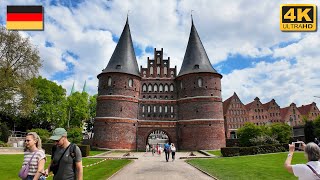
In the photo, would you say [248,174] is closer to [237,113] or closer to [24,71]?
[24,71]

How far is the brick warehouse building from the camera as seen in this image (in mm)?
39156

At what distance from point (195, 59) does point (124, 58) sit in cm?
1120

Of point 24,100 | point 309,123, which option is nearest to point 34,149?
point 24,100

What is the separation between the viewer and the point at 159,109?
141ft

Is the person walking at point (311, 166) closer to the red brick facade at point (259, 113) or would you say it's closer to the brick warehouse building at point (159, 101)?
the brick warehouse building at point (159, 101)

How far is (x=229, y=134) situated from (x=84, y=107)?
131 ft

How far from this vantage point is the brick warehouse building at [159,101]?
3916 cm

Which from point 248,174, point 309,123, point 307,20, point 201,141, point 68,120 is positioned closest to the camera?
point 307,20

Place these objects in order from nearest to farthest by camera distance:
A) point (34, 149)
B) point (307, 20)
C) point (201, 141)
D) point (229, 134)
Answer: point (34, 149)
point (307, 20)
point (201, 141)
point (229, 134)

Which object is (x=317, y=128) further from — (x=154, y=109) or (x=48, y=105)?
(x=48, y=105)

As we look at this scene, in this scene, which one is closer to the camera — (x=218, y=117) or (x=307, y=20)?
(x=307, y=20)

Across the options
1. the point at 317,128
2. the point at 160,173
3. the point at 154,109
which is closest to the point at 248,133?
the point at 154,109

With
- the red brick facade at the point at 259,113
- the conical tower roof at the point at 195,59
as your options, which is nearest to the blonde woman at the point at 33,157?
the conical tower roof at the point at 195,59

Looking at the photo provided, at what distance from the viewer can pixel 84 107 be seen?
56469 millimetres
